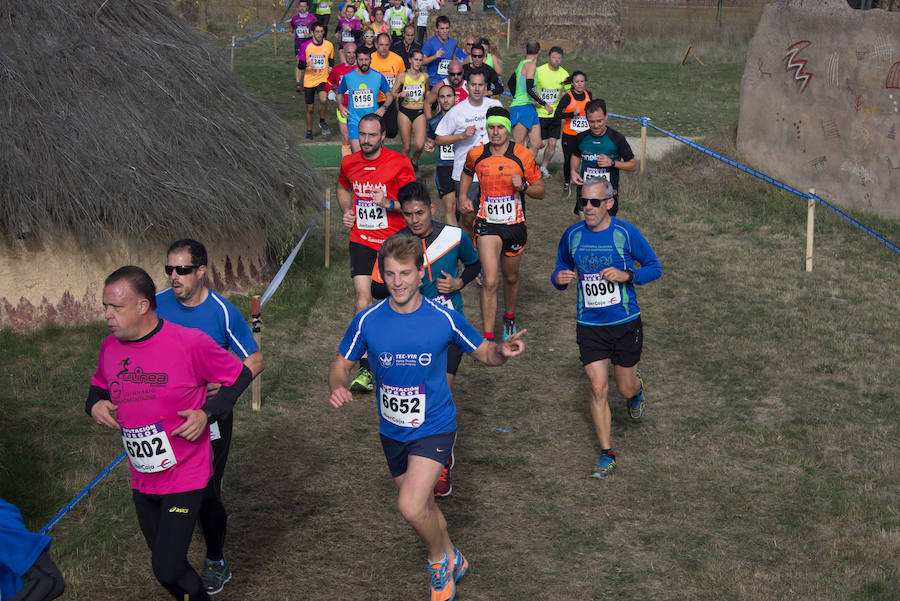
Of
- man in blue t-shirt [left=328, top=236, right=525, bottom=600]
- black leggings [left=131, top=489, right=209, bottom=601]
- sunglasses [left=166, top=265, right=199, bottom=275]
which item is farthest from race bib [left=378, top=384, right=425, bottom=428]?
sunglasses [left=166, top=265, right=199, bottom=275]

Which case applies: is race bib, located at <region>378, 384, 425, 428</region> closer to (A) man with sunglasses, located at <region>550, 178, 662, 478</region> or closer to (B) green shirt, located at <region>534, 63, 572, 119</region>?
(A) man with sunglasses, located at <region>550, 178, 662, 478</region>

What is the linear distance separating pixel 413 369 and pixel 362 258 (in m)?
3.59

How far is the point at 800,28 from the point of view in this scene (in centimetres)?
1412

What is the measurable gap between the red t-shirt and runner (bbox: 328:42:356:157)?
4.06 metres

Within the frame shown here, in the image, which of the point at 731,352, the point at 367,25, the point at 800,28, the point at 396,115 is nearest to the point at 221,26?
the point at 367,25

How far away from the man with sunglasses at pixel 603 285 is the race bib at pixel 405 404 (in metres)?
2.16

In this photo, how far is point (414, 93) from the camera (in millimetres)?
15062

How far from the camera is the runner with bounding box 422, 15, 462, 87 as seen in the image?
54.6 feet

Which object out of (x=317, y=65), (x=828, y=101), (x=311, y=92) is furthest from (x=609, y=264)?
(x=311, y=92)

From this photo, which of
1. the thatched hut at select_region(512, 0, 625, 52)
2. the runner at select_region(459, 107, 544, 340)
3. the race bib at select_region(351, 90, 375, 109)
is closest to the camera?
the runner at select_region(459, 107, 544, 340)

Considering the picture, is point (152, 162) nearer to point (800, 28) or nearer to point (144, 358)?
point (144, 358)

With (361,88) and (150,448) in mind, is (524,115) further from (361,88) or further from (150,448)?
Result: (150,448)

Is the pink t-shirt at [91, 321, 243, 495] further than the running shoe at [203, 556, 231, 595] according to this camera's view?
No

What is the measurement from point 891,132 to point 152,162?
29.3ft
